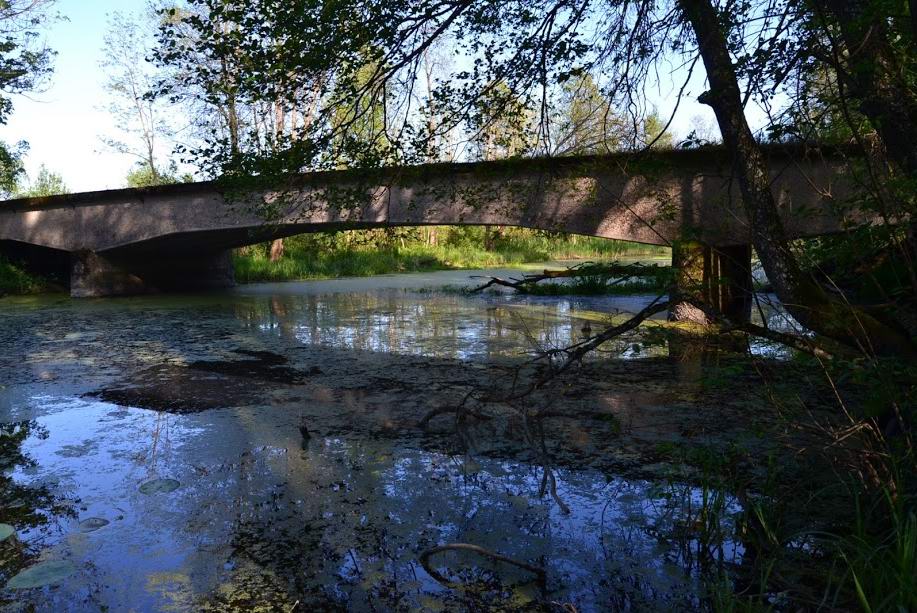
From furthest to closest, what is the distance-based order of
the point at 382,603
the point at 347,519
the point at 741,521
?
1. the point at 347,519
2. the point at 741,521
3. the point at 382,603

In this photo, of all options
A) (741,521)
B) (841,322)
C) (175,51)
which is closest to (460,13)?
(175,51)

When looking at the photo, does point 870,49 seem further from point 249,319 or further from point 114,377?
point 249,319

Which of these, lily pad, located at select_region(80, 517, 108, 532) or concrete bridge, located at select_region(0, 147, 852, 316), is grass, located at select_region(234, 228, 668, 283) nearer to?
concrete bridge, located at select_region(0, 147, 852, 316)

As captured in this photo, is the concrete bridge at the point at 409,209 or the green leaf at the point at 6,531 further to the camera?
the concrete bridge at the point at 409,209

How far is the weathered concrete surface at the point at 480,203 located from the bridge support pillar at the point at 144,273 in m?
0.35

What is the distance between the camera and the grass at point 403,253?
18.1 m

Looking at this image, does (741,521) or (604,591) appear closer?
(604,591)

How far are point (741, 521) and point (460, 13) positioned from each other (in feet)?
14.4

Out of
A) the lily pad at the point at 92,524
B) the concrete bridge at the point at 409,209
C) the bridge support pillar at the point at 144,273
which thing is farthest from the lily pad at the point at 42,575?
the bridge support pillar at the point at 144,273

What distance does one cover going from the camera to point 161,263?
15.3 metres

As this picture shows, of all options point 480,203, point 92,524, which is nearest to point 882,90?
point 92,524

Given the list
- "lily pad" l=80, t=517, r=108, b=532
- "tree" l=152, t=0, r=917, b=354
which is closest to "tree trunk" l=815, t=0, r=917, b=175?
"tree" l=152, t=0, r=917, b=354

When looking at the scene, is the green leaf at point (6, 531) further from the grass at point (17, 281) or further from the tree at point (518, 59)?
the grass at point (17, 281)

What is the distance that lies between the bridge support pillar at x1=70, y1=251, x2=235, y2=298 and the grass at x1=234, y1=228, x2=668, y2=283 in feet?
3.37
